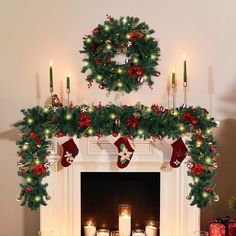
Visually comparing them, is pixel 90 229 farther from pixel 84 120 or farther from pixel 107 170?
pixel 84 120

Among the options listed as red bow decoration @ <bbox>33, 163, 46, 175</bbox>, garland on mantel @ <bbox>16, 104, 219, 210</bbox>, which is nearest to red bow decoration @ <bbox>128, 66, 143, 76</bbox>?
garland on mantel @ <bbox>16, 104, 219, 210</bbox>

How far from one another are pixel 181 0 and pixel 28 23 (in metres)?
1.27

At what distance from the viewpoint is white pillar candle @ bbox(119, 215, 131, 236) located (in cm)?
343

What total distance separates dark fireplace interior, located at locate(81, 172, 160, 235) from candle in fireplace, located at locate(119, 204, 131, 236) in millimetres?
67

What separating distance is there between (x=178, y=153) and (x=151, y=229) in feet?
2.35

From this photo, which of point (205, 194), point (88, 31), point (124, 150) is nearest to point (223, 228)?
point (205, 194)

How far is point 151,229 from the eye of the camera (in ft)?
11.3

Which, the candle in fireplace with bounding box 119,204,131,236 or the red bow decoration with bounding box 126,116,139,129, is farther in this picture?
Answer: the candle in fireplace with bounding box 119,204,131,236

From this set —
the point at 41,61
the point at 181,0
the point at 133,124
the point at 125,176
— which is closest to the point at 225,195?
the point at 125,176

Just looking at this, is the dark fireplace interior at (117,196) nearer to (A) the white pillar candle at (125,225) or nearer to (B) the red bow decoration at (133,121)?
(A) the white pillar candle at (125,225)

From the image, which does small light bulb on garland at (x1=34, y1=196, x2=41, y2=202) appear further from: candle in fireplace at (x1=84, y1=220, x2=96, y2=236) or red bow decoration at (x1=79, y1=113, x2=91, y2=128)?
red bow decoration at (x1=79, y1=113, x2=91, y2=128)

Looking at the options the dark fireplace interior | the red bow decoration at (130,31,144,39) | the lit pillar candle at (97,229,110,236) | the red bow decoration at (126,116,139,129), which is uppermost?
the red bow decoration at (130,31,144,39)

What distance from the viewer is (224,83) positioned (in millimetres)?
3484

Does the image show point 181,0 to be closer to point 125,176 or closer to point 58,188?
point 125,176
